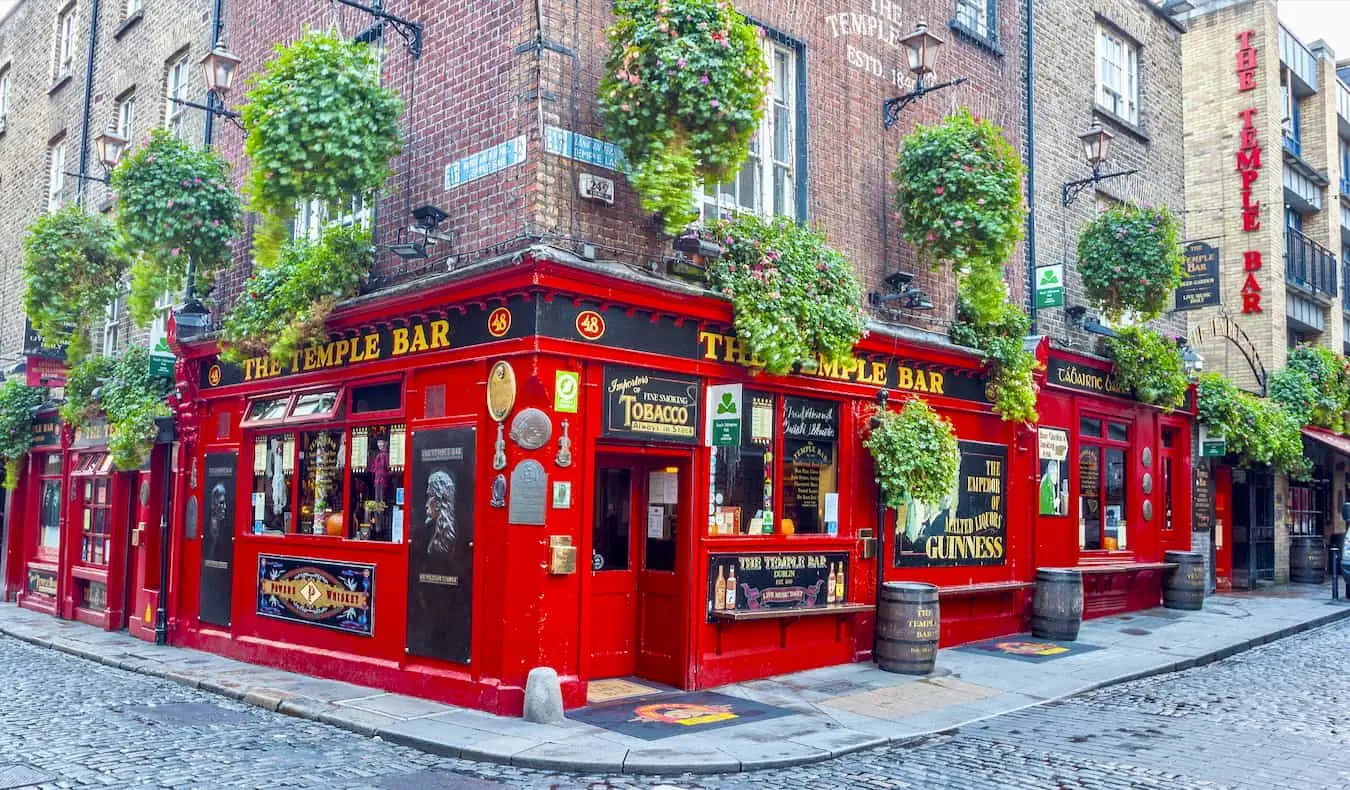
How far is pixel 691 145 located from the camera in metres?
9.96

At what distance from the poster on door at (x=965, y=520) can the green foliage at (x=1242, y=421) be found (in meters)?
6.12

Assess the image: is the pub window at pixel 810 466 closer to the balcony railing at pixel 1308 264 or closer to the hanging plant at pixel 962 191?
the hanging plant at pixel 962 191

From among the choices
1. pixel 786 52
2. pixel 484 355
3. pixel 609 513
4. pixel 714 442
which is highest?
pixel 786 52

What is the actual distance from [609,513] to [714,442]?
134 cm

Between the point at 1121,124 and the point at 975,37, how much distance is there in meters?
4.33

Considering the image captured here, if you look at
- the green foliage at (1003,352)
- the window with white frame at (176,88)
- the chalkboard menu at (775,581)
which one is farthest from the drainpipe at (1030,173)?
the window with white frame at (176,88)

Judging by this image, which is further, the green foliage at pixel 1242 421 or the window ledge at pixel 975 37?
the green foliage at pixel 1242 421

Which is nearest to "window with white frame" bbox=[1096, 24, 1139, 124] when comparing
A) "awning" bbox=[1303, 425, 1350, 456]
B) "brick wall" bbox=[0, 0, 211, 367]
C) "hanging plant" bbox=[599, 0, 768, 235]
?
"awning" bbox=[1303, 425, 1350, 456]

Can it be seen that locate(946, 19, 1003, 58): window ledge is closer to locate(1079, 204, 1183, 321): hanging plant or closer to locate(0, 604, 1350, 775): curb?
locate(1079, 204, 1183, 321): hanging plant

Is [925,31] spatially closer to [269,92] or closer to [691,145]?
[691,145]

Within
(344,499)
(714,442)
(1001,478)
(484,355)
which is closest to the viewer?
(484,355)

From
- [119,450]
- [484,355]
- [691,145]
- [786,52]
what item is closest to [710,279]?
[691,145]

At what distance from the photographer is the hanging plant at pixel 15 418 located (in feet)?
61.0

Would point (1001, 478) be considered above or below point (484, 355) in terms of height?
below
